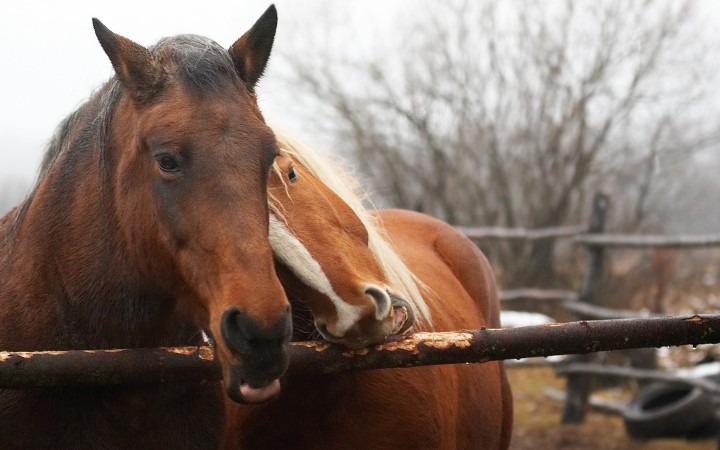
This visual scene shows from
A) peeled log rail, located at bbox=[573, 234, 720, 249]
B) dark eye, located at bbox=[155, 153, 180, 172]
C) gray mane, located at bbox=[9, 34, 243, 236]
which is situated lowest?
peeled log rail, located at bbox=[573, 234, 720, 249]

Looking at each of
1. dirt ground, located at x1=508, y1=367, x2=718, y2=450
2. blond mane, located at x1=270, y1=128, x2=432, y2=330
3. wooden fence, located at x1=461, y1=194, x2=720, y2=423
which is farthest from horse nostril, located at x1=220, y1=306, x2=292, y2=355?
wooden fence, located at x1=461, y1=194, x2=720, y2=423

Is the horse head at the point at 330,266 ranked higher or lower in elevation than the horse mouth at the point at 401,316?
higher

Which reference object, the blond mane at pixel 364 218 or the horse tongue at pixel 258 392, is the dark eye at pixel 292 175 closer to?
the blond mane at pixel 364 218

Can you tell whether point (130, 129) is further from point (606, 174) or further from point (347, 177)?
point (606, 174)

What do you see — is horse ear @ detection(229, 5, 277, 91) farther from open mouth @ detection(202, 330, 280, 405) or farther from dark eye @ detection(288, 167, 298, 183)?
open mouth @ detection(202, 330, 280, 405)

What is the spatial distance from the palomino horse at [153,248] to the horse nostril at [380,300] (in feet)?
1.47

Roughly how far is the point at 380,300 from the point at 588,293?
6977 mm

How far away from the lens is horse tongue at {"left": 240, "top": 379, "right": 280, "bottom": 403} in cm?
206

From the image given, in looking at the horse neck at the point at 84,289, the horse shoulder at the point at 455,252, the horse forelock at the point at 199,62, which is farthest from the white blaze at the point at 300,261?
the horse shoulder at the point at 455,252

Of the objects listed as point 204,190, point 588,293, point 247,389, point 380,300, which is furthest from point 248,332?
point 588,293

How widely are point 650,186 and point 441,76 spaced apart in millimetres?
3979

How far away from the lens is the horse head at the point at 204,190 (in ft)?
6.64

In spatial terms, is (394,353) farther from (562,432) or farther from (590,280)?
(590,280)

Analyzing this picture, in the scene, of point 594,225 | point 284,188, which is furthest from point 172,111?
point 594,225
